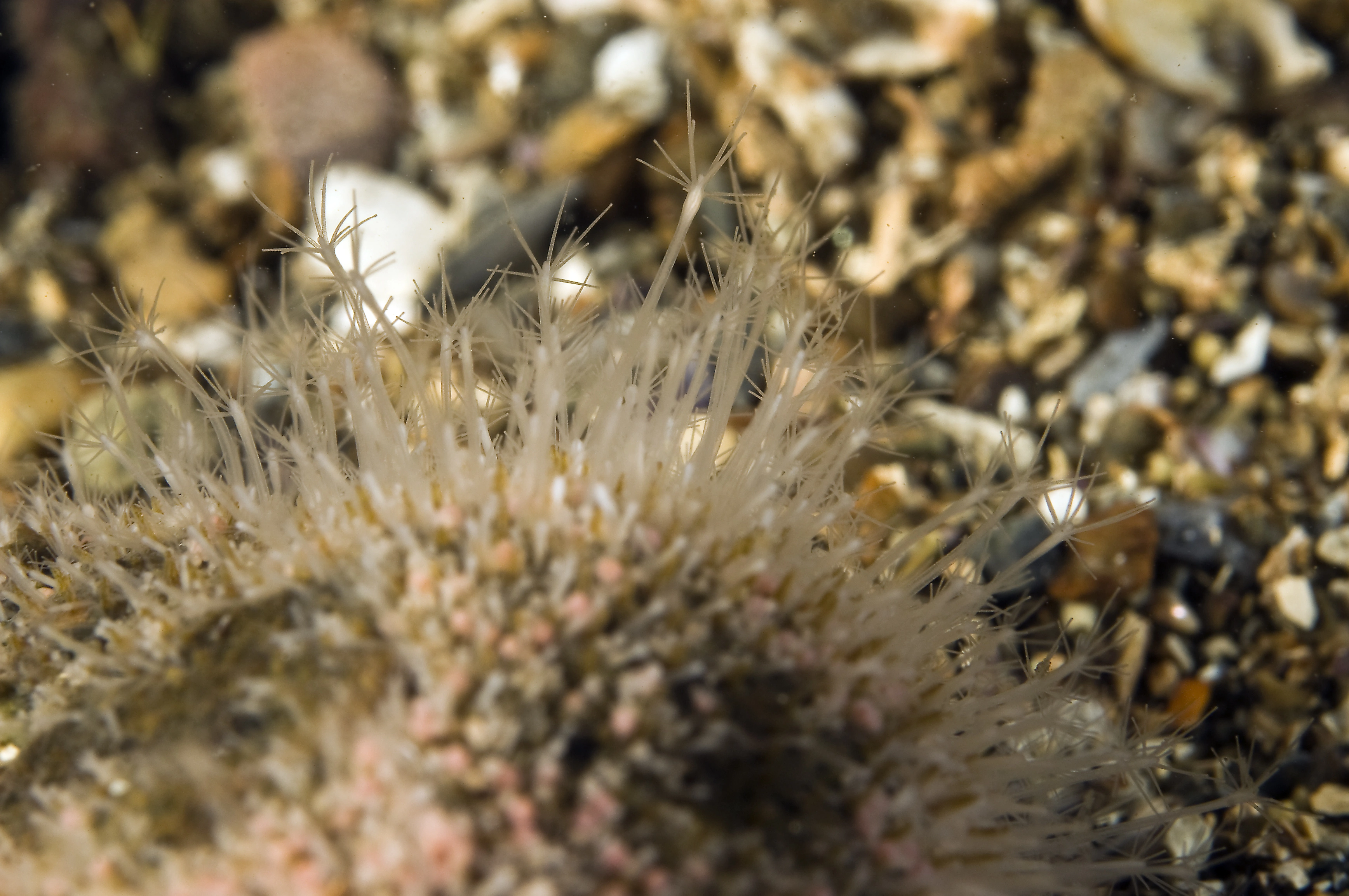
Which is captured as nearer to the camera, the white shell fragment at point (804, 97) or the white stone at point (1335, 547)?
the white stone at point (1335, 547)

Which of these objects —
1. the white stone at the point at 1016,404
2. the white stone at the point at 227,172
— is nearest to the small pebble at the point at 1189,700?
the white stone at the point at 1016,404

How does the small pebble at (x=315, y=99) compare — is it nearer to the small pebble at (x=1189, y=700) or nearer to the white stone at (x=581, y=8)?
the white stone at (x=581, y=8)

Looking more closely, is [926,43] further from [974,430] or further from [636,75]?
[974,430]

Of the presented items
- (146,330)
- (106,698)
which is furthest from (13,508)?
(106,698)

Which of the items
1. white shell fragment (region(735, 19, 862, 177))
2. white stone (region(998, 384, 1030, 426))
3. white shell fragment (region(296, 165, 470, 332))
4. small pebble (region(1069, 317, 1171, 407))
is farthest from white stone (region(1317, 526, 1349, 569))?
white shell fragment (region(296, 165, 470, 332))

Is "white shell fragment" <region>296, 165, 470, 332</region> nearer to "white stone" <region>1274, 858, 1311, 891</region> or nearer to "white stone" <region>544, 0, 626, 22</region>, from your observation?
"white stone" <region>544, 0, 626, 22</region>

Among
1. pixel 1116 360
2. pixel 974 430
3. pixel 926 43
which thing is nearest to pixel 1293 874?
pixel 974 430

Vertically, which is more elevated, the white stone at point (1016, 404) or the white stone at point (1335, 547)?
the white stone at point (1016, 404)
